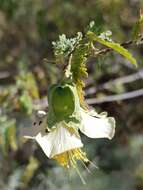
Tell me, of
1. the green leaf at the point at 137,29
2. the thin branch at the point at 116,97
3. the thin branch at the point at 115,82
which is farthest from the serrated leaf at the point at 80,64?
the thin branch at the point at 115,82

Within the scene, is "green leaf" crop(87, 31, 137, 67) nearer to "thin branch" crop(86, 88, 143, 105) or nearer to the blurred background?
the blurred background

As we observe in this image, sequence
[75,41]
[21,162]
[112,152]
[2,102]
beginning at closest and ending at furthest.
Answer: [75,41] < [2,102] < [21,162] < [112,152]

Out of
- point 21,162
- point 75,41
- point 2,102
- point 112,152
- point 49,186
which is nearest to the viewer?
point 75,41

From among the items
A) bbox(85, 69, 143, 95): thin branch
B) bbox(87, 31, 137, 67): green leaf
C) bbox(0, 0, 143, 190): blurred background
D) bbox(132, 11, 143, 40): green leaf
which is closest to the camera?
bbox(87, 31, 137, 67): green leaf

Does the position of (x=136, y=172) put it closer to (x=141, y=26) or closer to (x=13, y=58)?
(x=13, y=58)

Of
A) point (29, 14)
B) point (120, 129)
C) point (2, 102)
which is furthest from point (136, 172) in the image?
point (2, 102)

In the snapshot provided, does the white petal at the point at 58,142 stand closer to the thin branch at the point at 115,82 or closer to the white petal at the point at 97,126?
the white petal at the point at 97,126

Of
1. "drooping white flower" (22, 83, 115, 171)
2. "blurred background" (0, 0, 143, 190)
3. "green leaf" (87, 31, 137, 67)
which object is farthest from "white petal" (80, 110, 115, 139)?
"blurred background" (0, 0, 143, 190)
